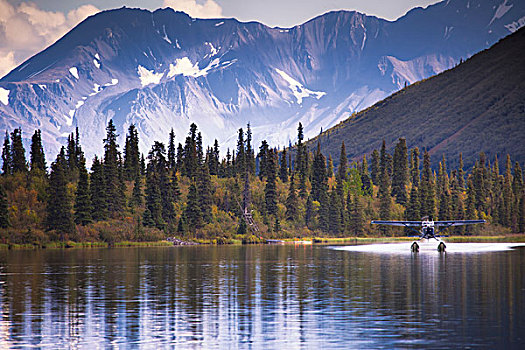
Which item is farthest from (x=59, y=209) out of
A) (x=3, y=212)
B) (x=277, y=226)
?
(x=277, y=226)

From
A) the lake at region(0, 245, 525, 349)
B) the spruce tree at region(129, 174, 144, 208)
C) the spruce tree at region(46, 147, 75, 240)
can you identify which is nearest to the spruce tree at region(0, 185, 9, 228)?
the spruce tree at region(46, 147, 75, 240)

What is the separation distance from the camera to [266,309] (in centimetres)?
4284

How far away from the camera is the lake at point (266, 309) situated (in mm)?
33094

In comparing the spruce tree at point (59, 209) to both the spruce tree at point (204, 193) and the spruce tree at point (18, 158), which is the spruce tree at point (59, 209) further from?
the spruce tree at point (204, 193)

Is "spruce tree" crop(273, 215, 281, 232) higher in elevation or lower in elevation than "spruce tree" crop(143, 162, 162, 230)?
lower

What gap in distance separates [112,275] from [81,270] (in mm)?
8834

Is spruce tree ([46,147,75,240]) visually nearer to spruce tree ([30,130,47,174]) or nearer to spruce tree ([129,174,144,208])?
spruce tree ([30,130,47,174])

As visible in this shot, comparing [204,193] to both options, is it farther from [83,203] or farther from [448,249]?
[448,249]

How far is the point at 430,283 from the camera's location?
2258 inches

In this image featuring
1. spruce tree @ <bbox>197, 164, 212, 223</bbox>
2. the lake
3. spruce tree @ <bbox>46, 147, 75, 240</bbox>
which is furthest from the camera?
spruce tree @ <bbox>197, 164, 212, 223</bbox>

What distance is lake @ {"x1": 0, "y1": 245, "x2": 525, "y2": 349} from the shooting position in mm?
33094

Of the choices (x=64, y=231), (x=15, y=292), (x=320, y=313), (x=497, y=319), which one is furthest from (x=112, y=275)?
(x=64, y=231)

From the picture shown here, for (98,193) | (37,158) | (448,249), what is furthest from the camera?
(37,158)

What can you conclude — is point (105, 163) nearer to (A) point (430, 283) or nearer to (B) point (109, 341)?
(A) point (430, 283)
